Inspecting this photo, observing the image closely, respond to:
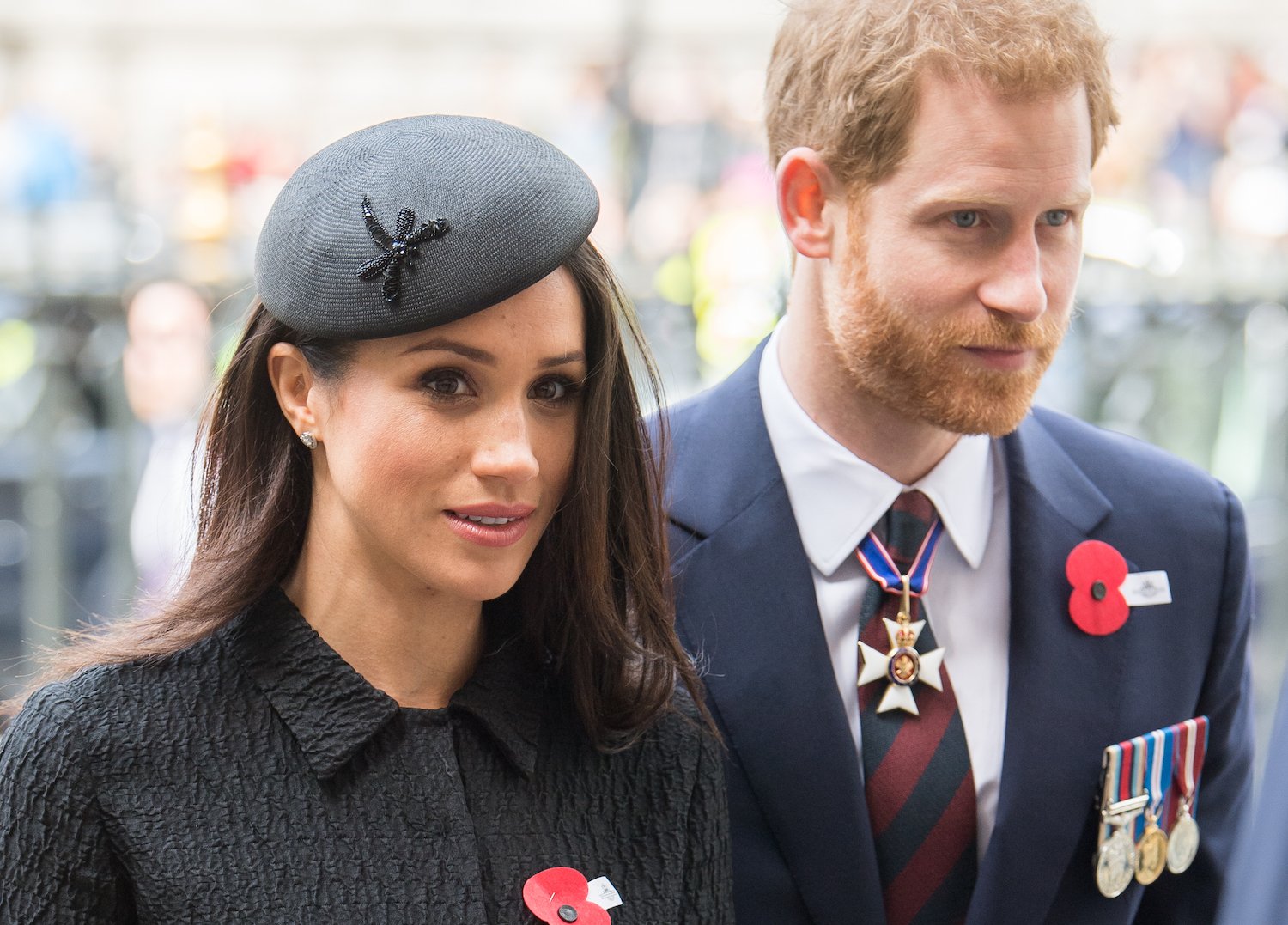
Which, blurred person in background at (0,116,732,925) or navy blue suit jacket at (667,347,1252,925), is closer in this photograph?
blurred person in background at (0,116,732,925)

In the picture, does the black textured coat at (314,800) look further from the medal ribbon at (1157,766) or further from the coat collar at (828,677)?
the medal ribbon at (1157,766)

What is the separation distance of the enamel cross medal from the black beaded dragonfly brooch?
780mm

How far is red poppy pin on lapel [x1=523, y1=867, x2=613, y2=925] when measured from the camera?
1726mm

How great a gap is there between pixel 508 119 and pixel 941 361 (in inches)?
309

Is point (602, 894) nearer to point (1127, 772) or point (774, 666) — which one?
point (774, 666)

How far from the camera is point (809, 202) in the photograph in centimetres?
213

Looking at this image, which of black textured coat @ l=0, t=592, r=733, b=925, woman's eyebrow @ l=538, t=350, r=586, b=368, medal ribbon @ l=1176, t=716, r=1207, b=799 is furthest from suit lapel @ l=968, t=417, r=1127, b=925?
woman's eyebrow @ l=538, t=350, r=586, b=368

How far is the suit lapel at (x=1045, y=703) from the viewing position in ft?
6.47

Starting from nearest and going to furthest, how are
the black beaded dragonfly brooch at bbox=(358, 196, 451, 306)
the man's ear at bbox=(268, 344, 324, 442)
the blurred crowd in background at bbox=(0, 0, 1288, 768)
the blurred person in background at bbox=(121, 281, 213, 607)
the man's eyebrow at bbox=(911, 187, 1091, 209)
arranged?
the black beaded dragonfly brooch at bbox=(358, 196, 451, 306), the man's ear at bbox=(268, 344, 324, 442), the man's eyebrow at bbox=(911, 187, 1091, 209), the blurred person in background at bbox=(121, 281, 213, 607), the blurred crowd in background at bbox=(0, 0, 1288, 768)

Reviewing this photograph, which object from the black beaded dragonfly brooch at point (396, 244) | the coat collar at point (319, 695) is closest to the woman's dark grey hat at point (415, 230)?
the black beaded dragonfly brooch at point (396, 244)

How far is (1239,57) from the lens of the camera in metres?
9.69

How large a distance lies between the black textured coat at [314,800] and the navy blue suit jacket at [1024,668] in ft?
0.44

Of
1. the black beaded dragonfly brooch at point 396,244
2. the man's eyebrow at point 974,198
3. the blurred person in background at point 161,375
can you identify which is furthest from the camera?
the blurred person in background at point 161,375

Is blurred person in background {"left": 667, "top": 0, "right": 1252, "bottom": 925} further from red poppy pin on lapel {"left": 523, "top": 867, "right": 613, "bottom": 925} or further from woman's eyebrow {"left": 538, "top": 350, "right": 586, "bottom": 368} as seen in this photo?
woman's eyebrow {"left": 538, "top": 350, "right": 586, "bottom": 368}
